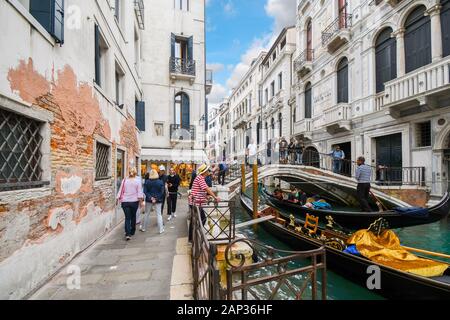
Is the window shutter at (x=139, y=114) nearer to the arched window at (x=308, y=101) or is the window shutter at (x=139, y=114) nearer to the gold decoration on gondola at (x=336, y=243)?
the gold decoration on gondola at (x=336, y=243)

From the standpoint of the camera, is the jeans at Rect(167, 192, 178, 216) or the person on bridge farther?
the person on bridge

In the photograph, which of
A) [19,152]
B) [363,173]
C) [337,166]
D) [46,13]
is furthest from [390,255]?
[337,166]

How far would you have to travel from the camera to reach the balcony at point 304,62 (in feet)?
51.7

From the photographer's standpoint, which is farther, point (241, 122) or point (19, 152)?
point (241, 122)

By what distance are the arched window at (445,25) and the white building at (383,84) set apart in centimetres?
3

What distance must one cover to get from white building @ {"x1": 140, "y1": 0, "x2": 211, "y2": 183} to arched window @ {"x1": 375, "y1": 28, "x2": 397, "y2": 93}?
7.89 meters

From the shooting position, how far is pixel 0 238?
7.73 feet

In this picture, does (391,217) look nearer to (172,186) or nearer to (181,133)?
(172,186)

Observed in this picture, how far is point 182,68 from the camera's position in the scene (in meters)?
13.4

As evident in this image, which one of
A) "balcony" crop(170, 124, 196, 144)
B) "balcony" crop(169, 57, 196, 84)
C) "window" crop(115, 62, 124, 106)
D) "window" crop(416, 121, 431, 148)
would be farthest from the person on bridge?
"window" crop(115, 62, 124, 106)

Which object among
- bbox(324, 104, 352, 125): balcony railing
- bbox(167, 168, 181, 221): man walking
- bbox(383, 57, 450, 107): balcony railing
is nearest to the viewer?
bbox(167, 168, 181, 221): man walking

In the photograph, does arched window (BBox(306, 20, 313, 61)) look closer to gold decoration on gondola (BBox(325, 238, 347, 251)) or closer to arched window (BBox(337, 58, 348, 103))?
arched window (BBox(337, 58, 348, 103))

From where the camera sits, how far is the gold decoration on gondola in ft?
16.1

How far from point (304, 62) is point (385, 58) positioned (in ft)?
18.3
